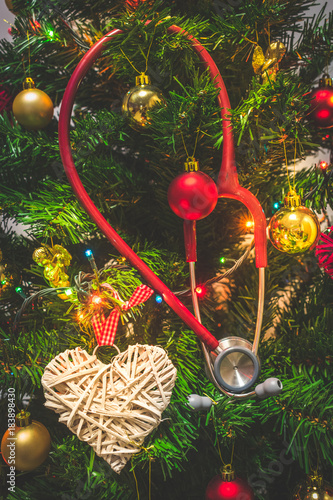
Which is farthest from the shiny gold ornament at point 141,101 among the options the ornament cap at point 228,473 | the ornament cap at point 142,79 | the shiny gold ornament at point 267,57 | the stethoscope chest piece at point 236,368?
the ornament cap at point 228,473

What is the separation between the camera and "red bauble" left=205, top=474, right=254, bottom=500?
41 cm

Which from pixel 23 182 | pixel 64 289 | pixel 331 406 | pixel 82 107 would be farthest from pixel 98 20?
pixel 331 406

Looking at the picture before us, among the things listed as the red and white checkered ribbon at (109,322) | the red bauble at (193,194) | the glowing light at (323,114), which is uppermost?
the glowing light at (323,114)

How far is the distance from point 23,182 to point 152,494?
0.37 meters

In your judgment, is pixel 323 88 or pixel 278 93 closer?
pixel 278 93

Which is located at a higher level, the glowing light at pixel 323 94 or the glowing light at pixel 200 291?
the glowing light at pixel 323 94

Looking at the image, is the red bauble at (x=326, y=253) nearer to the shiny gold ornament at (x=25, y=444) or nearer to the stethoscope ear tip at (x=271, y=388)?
the stethoscope ear tip at (x=271, y=388)

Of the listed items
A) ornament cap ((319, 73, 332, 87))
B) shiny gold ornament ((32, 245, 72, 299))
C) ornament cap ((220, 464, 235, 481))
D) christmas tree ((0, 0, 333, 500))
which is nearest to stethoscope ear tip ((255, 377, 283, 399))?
christmas tree ((0, 0, 333, 500))

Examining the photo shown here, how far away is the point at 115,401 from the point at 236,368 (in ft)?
0.35

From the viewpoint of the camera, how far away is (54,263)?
1.43 feet

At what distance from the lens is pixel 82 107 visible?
54 centimetres

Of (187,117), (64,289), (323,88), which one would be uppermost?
(323,88)

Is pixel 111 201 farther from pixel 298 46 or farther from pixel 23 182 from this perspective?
pixel 298 46

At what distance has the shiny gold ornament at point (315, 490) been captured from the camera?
0.44 m
